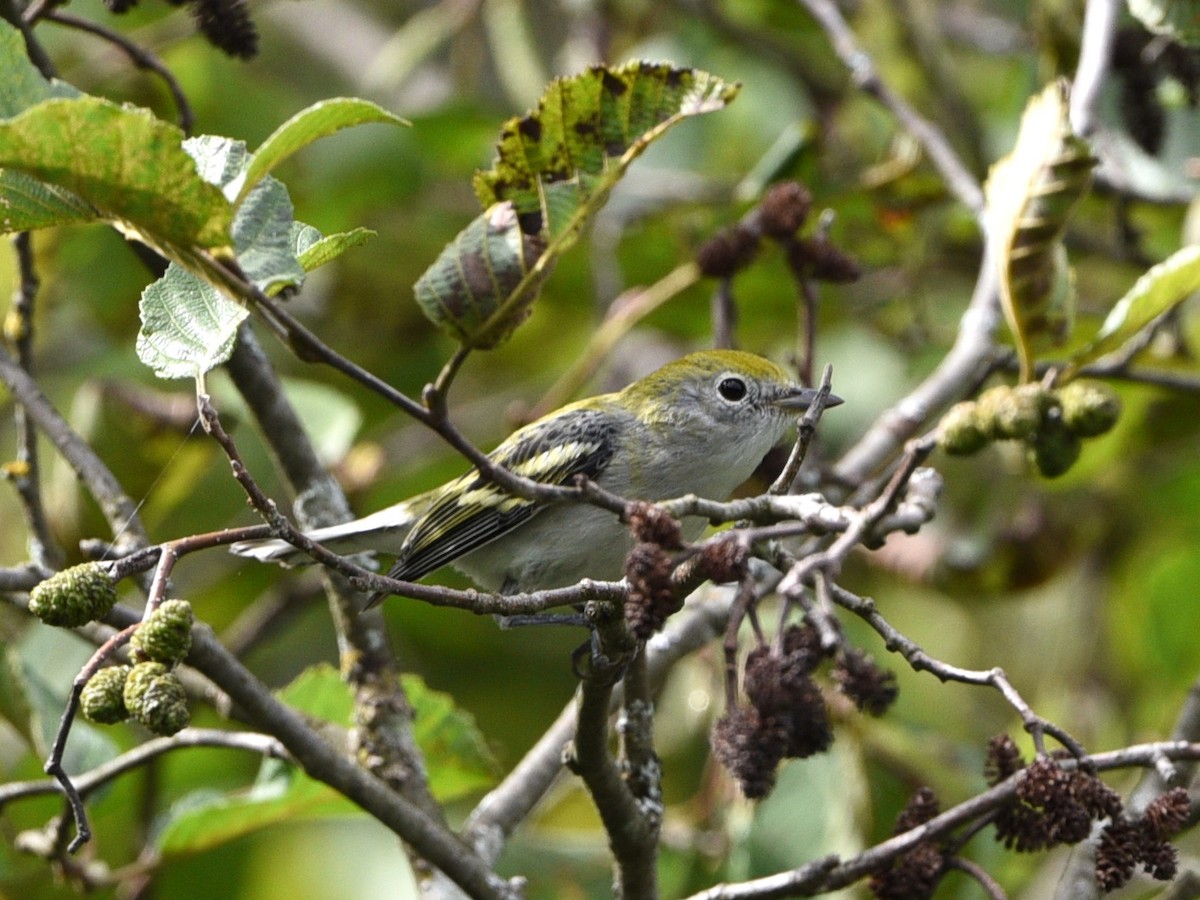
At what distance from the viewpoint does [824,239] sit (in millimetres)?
3221

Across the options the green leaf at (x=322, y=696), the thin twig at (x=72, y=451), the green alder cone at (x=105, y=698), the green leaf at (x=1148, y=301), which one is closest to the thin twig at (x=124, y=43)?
the thin twig at (x=72, y=451)

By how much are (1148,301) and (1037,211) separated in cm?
29

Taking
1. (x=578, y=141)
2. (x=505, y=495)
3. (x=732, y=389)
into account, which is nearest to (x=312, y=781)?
(x=505, y=495)

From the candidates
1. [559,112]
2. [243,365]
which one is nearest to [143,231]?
[559,112]

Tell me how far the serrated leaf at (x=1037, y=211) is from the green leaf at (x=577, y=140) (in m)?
1.06

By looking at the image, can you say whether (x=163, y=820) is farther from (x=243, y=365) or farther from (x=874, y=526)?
(x=874, y=526)

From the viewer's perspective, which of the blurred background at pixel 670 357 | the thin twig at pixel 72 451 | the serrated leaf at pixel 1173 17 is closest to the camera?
the thin twig at pixel 72 451

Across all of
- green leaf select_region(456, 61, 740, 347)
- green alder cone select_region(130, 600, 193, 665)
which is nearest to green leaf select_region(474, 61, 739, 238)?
green leaf select_region(456, 61, 740, 347)

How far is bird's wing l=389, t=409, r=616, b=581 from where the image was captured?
3340 mm

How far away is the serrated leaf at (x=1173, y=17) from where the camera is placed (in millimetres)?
2934

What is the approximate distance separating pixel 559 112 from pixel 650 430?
1597 mm

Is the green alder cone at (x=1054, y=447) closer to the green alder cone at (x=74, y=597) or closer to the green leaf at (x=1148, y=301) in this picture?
the green leaf at (x=1148, y=301)

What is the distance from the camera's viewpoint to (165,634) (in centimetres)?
158

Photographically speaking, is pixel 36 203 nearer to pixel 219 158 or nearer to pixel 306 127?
pixel 219 158
